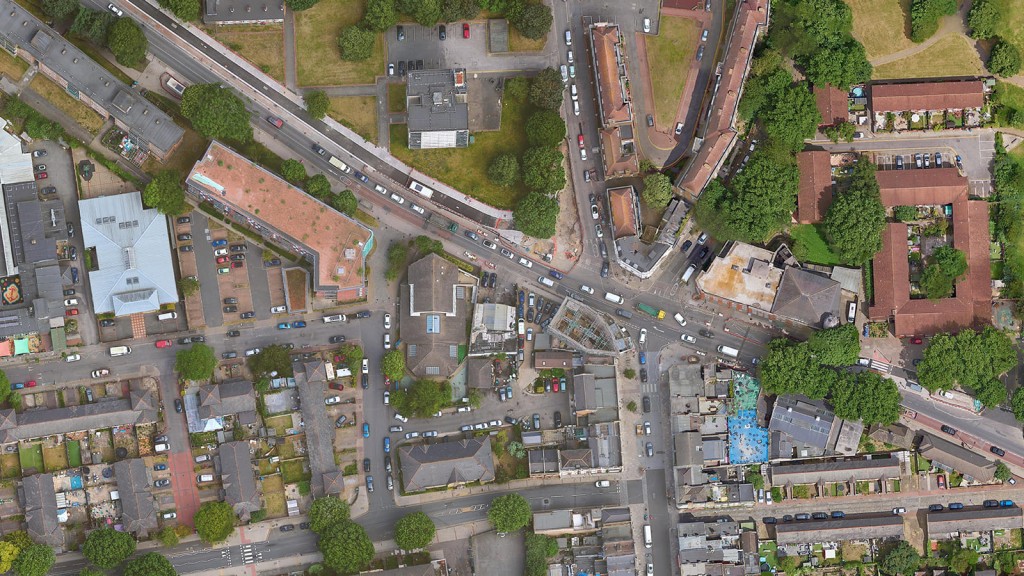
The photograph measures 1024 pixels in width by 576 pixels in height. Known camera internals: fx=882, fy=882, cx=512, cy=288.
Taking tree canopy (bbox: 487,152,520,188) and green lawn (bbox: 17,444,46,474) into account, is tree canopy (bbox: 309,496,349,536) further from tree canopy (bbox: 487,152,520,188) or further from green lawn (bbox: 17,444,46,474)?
tree canopy (bbox: 487,152,520,188)

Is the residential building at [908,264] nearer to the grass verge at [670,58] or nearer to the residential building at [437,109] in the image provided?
the grass verge at [670,58]

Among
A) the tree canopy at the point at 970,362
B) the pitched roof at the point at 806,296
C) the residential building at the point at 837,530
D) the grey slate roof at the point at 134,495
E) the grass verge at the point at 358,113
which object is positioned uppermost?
the grass verge at the point at 358,113

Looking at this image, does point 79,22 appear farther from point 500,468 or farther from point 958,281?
point 958,281

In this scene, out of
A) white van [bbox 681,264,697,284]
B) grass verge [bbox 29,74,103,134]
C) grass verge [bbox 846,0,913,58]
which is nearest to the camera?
grass verge [bbox 29,74,103,134]

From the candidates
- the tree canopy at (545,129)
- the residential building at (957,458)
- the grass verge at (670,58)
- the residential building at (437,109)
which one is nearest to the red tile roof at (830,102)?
the grass verge at (670,58)

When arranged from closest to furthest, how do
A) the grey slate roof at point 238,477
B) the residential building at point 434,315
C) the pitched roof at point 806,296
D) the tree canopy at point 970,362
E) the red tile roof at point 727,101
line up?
the grey slate roof at point 238,477 < the residential building at point 434,315 < the red tile roof at point 727,101 < the pitched roof at point 806,296 < the tree canopy at point 970,362

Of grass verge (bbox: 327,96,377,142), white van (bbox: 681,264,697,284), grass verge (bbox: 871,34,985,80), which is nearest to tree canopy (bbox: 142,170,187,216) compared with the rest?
grass verge (bbox: 327,96,377,142)

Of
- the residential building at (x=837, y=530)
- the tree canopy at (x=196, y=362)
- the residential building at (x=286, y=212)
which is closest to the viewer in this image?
the residential building at (x=286, y=212)
